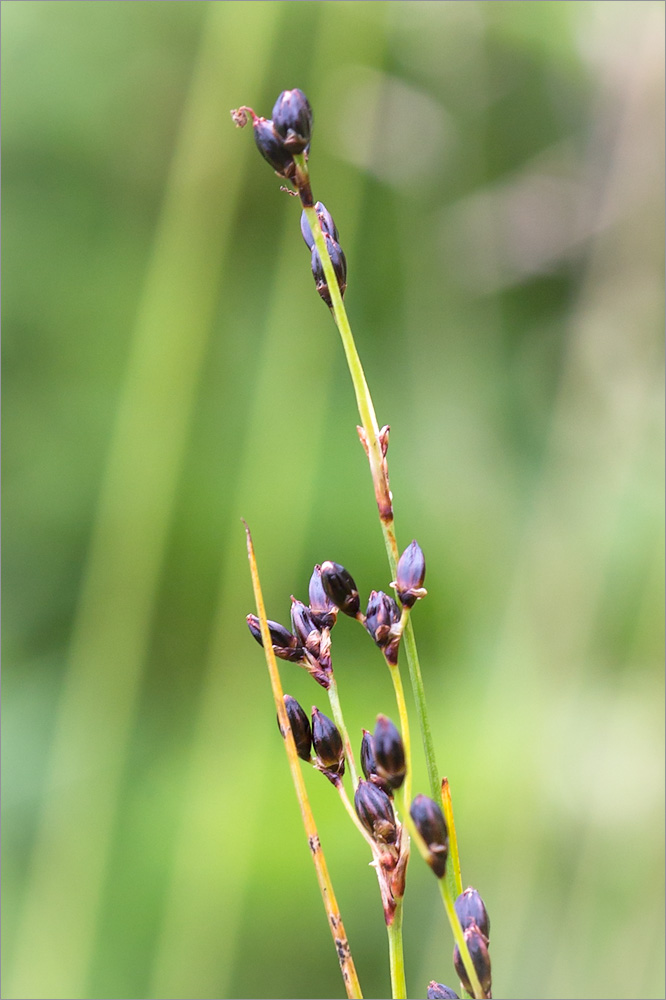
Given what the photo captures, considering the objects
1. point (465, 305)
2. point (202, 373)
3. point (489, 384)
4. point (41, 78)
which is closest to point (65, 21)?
point (41, 78)

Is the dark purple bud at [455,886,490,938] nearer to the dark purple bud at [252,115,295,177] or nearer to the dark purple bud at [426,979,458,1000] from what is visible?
the dark purple bud at [426,979,458,1000]

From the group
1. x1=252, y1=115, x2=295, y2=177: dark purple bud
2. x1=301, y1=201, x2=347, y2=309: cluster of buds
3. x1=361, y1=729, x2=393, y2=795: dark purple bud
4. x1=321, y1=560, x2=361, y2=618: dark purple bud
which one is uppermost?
x1=252, y1=115, x2=295, y2=177: dark purple bud

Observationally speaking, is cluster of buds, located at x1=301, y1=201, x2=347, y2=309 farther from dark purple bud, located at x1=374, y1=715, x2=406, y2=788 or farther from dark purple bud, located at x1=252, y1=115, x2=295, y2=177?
dark purple bud, located at x1=374, y1=715, x2=406, y2=788

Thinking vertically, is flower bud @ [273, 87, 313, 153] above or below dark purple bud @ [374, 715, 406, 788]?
above

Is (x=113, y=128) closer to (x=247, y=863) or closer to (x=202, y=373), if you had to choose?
(x=202, y=373)

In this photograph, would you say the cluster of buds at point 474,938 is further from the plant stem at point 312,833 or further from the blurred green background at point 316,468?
the blurred green background at point 316,468

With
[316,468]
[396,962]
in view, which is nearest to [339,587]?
[396,962]

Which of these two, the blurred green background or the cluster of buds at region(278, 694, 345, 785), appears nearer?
the cluster of buds at region(278, 694, 345, 785)

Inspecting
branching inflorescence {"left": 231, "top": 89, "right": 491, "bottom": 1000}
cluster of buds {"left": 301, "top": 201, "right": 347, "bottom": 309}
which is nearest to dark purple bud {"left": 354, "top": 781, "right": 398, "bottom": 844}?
branching inflorescence {"left": 231, "top": 89, "right": 491, "bottom": 1000}
